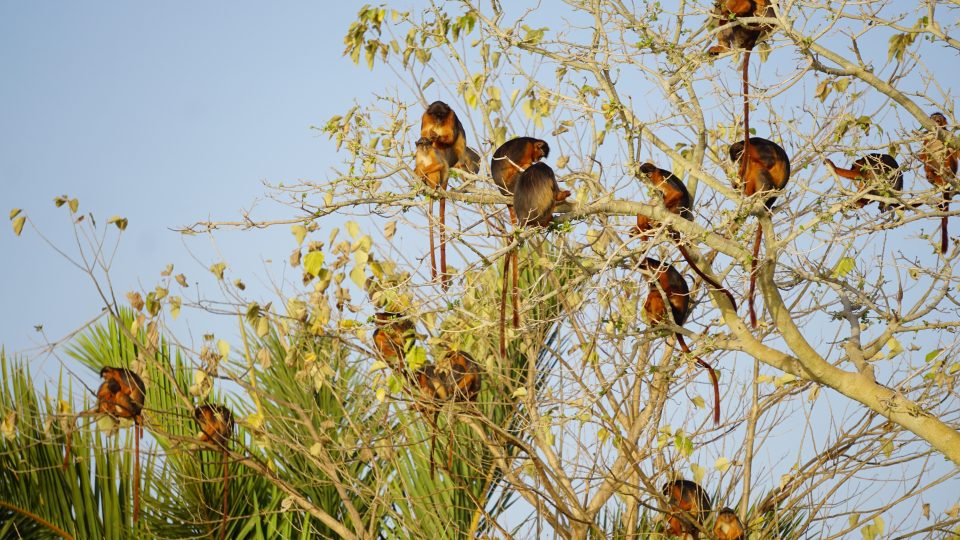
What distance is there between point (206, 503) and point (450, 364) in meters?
2.42

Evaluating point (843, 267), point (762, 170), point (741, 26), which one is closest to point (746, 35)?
point (741, 26)

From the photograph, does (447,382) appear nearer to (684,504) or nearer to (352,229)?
(352,229)

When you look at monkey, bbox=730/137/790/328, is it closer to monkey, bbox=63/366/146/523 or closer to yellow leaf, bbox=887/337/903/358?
yellow leaf, bbox=887/337/903/358

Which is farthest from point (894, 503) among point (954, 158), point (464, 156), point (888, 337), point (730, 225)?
point (464, 156)

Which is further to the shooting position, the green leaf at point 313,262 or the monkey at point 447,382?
the monkey at point 447,382

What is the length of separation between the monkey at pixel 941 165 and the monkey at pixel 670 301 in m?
1.12

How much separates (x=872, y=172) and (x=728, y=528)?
1.77 m

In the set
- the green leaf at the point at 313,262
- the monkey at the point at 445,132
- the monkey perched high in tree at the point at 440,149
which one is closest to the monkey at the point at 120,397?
the green leaf at the point at 313,262

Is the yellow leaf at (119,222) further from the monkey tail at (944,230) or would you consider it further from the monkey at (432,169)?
the monkey tail at (944,230)

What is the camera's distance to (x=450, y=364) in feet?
15.3

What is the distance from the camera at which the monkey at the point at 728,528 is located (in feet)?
15.9

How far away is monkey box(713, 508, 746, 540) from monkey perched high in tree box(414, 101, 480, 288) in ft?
5.82

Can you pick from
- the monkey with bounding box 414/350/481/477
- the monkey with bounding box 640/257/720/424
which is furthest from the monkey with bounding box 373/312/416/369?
the monkey with bounding box 640/257/720/424

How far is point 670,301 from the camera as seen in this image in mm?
4500
